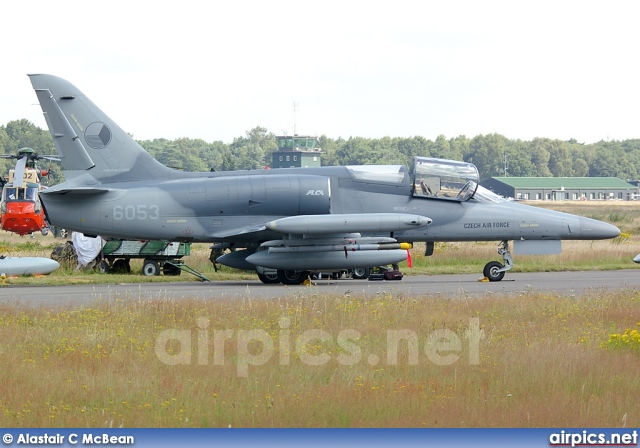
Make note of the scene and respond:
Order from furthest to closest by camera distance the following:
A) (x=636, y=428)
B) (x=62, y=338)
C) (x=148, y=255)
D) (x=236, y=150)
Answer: (x=236, y=150)
(x=148, y=255)
(x=62, y=338)
(x=636, y=428)

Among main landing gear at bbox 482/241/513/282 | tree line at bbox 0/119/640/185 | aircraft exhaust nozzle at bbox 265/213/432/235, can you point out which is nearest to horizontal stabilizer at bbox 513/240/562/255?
main landing gear at bbox 482/241/513/282

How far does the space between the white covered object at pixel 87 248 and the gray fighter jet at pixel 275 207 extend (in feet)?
11.0

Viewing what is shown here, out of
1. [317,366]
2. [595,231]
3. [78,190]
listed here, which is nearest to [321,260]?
[78,190]

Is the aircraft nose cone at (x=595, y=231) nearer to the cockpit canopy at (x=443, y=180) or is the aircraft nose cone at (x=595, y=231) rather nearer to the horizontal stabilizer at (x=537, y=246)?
the horizontal stabilizer at (x=537, y=246)

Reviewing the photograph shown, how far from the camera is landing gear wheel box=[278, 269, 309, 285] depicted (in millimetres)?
21703

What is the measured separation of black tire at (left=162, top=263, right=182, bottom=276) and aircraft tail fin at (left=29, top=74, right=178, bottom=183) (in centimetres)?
412

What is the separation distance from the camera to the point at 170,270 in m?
25.5

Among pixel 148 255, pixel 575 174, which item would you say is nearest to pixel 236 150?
pixel 575 174

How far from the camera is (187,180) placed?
21891 millimetres

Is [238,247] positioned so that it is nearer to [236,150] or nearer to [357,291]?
[357,291]

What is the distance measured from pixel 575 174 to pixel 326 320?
16626cm

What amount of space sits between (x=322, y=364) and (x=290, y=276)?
11644mm

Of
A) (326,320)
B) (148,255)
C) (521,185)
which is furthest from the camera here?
(521,185)

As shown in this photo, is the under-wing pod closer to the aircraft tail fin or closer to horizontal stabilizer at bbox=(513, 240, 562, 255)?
horizontal stabilizer at bbox=(513, 240, 562, 255)
